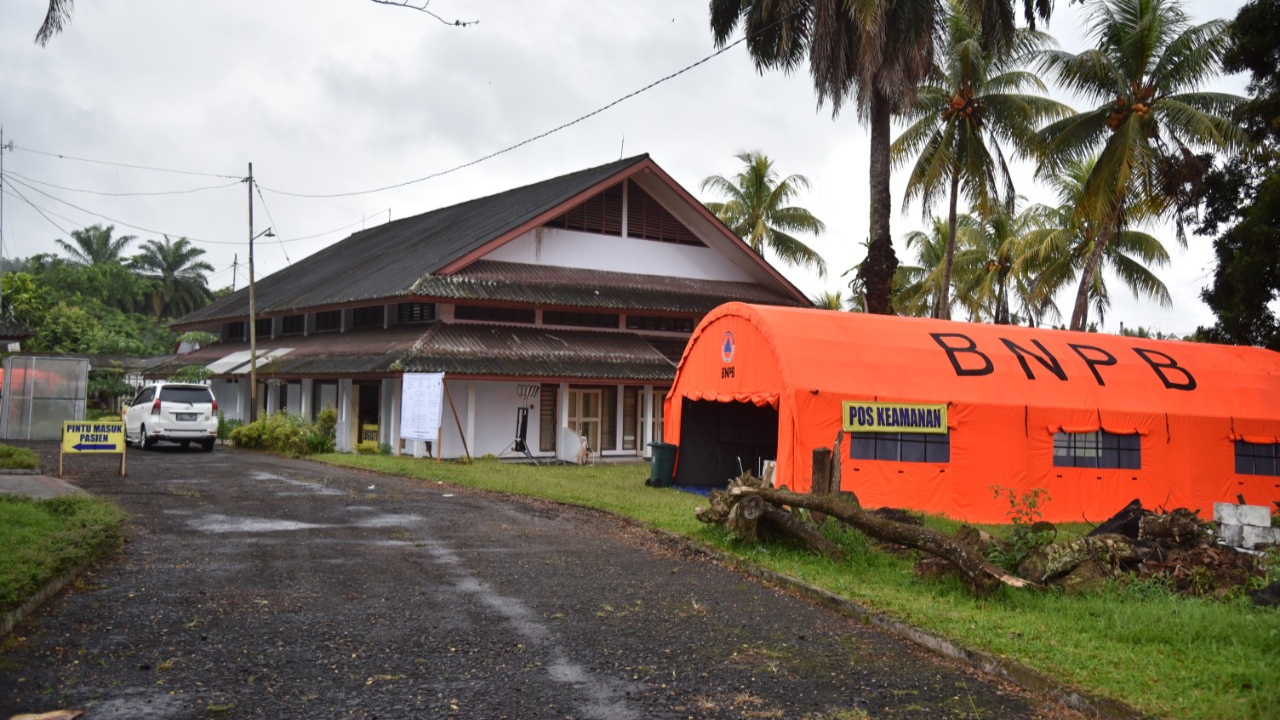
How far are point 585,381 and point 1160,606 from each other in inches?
818

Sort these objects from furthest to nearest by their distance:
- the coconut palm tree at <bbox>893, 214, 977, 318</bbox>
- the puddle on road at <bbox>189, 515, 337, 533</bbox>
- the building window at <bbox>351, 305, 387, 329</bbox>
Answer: the coconut palm tree at <bbox>893, 214, 977, 318</bbox>, the building window at <bbox>351, 305, 387, 329</bbox>, the puddle on road at <bbox>189, 515, 337, 533</bbox>

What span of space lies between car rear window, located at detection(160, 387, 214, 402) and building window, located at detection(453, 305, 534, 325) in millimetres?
7330

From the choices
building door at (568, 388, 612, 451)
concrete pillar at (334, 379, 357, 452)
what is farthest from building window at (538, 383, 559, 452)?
concrete pillar at (334, 379, 357, 452)

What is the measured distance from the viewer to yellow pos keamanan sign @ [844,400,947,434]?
1842 centimetres

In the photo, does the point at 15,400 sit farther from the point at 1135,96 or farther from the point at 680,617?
the point at 1135,96

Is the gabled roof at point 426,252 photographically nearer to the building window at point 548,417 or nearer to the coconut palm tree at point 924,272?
the building window at point 548,417

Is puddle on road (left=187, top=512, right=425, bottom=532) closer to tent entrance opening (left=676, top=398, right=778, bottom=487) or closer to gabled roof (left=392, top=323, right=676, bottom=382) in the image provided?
tent entrance opening (left=676, top=398, right=778, bottom=487)

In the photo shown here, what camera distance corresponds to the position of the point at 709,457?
2281cm

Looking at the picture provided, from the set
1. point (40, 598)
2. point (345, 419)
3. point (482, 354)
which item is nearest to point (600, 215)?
point (482, 354)

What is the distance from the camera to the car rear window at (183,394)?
28.4m

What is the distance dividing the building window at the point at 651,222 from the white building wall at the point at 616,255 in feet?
0.77

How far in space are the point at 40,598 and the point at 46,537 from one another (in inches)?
105

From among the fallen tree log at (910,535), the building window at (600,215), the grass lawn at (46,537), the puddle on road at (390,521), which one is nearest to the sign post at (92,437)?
the grass lawn at (46,537)

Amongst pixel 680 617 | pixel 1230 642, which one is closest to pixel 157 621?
pixel 680 617
